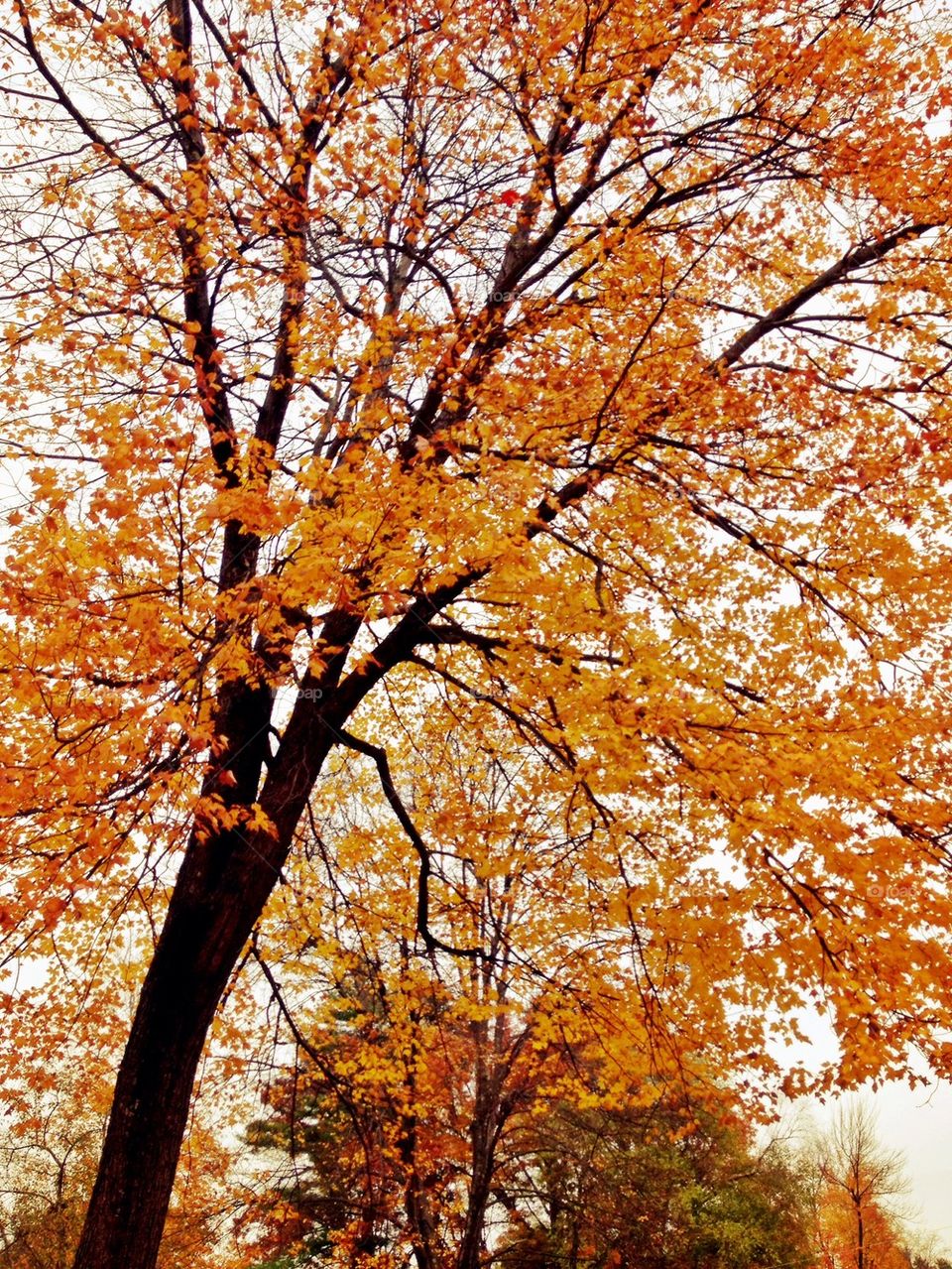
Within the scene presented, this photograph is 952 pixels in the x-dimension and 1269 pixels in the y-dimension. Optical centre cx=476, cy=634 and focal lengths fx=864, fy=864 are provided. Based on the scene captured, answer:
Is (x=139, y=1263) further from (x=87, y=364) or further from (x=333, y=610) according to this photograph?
(x=87, y=364)

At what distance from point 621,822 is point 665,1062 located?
1542 millimetres

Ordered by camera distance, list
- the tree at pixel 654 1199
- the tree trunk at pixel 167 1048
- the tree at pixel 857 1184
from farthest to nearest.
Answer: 1. the tree at pixel 857 1184
2. the tree at pixel 654 1199
3. the tree trunk at pixel 167 1048

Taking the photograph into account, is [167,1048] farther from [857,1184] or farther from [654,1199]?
[857,1184]

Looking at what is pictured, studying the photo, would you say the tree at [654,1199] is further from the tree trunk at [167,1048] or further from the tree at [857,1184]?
the tree trunk at [167,1048]

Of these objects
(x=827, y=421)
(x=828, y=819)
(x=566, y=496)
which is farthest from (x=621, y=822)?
(x=827, y=421)

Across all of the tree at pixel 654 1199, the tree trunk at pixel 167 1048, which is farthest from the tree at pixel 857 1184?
the tree trunk at pixel 167 1048

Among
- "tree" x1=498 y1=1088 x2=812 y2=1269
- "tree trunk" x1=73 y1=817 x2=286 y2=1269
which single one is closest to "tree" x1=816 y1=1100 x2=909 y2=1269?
"tree" x1=498 y1=1088 x2=812 y2=1269

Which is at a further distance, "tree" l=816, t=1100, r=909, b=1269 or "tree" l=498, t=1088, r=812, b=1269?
"tree" l=816, t=1100, r=909, b=1269

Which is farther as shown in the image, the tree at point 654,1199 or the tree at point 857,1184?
the tree at point 857,1184

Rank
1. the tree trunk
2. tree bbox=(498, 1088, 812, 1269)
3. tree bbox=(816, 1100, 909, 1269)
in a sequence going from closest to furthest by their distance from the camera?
the tree trunk → tree bbox=(498, 1088, 812, 1269) → tree bbox=(816, 1100, 909, 1269)

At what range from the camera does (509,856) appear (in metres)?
7.36

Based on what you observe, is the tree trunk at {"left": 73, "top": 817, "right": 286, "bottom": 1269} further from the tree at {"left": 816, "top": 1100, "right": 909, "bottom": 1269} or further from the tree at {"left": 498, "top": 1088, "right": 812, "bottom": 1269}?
the tree at {"left": 816, "top": 1100, "right": 909, "bottom": 1269}

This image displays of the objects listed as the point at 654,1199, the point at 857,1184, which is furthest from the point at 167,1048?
the point at 857,1184

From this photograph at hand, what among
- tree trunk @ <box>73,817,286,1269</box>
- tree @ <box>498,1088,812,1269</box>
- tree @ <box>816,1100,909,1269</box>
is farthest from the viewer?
tree @ <box>816,1100,909,1269</box>
